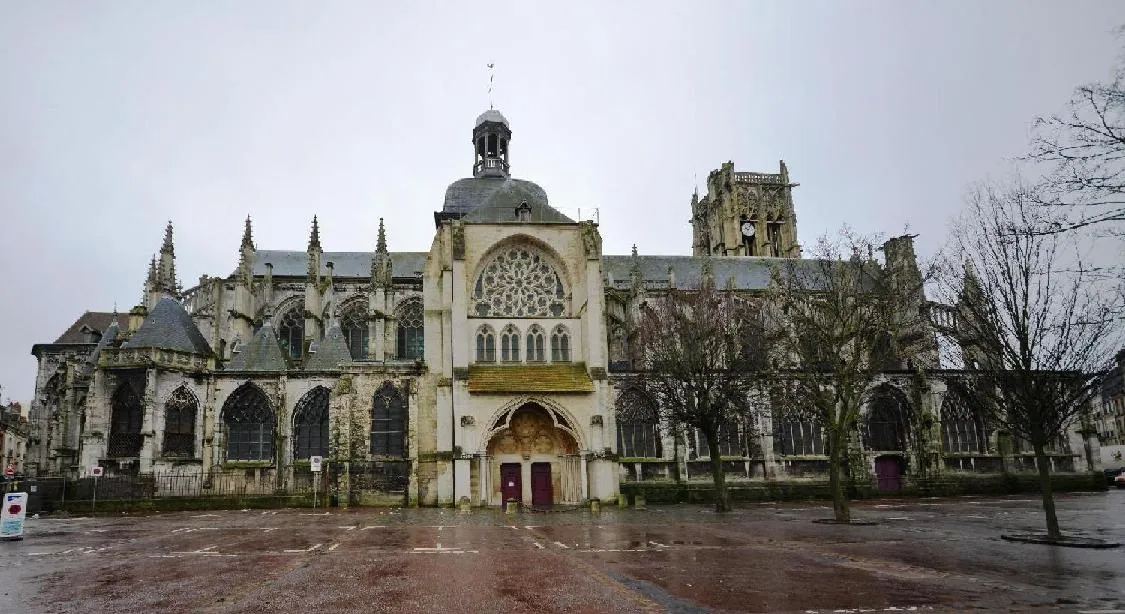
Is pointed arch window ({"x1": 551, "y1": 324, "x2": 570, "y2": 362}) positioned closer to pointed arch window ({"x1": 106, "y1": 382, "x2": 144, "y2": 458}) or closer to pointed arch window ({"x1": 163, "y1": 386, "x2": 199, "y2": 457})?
pointed arch window ({"x1": 163, "y1": 386, "x2": 199, "y2": 457})

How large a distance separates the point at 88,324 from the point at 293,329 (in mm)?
23639

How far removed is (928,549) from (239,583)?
14475mm

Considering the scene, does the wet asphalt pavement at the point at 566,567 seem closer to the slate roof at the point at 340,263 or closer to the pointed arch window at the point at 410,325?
the pointed arch window at the point at 410,325

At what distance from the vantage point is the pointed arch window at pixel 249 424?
1526 inches

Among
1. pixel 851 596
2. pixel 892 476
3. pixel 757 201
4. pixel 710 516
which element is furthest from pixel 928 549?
pixel 757 201

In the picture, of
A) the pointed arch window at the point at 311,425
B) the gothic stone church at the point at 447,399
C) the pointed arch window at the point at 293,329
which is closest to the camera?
the gothic stone church at the point at 447,399

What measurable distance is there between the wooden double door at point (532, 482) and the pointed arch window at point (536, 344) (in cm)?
522

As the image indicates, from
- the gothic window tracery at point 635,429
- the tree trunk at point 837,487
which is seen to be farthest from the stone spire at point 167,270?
the tree trunk at point 837,487

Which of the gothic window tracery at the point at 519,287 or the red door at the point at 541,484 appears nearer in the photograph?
the red door at the point at 541,484

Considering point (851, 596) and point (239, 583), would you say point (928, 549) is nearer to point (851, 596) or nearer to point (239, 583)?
point (851, 596)

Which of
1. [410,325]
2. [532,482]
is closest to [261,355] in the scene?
[410,325]

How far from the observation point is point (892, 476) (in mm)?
41688

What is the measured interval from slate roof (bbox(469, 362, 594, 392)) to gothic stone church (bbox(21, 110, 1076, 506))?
13 centimetres

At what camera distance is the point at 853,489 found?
39.2 metres
